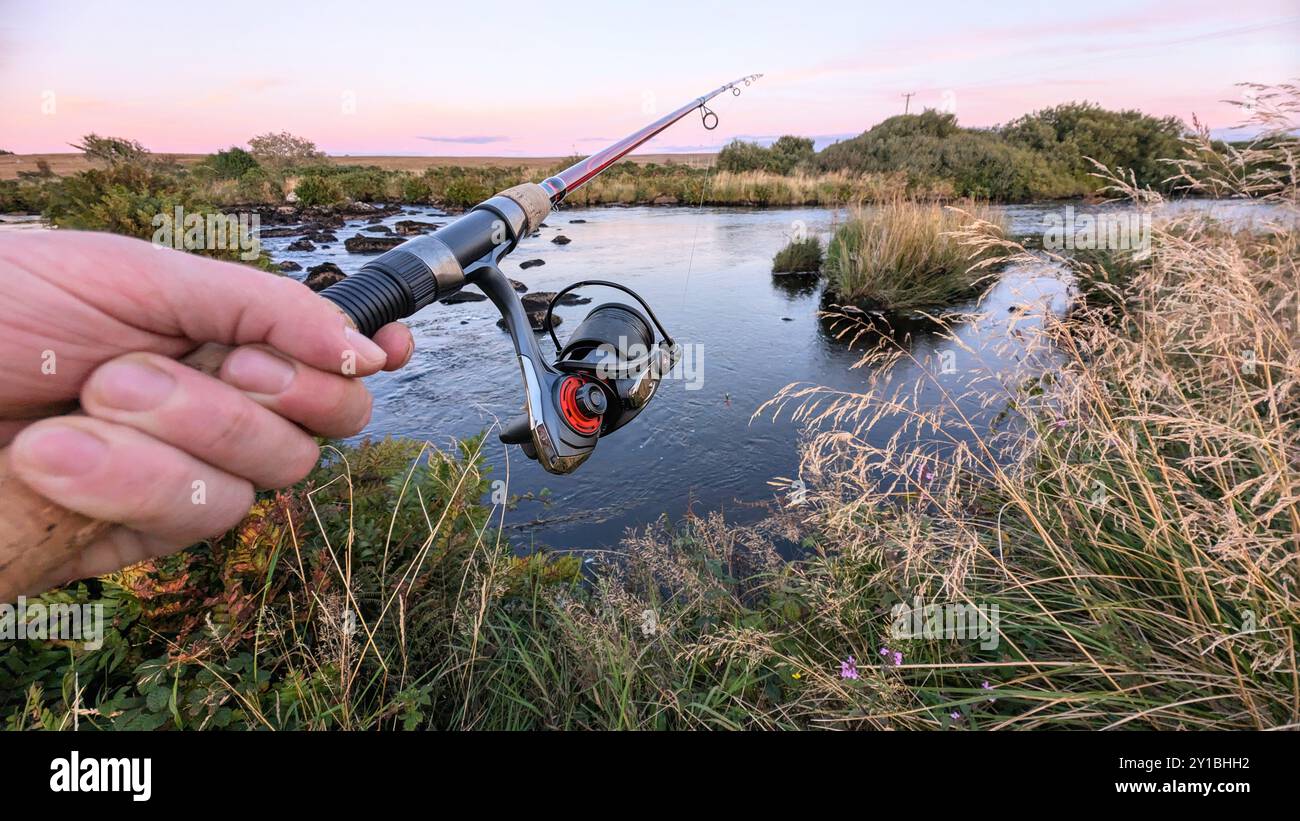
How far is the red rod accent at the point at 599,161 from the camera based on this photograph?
185cm

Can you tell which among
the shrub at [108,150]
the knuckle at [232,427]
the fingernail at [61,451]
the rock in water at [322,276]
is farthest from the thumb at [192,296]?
the rock in water at [322,276]

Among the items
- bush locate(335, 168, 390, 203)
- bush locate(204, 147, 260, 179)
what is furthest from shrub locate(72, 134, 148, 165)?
bush locate(204, 147, 260, 179)

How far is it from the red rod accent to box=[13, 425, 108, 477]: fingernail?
129cm

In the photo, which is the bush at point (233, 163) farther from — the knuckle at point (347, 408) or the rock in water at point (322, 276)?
the knuckle at point (347, 408)

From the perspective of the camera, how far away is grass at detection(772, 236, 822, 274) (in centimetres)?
1011

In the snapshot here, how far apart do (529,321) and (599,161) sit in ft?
2.83

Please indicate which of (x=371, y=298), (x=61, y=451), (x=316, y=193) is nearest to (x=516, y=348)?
(x=371, y=298)

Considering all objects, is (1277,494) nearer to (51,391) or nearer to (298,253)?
(51,391)

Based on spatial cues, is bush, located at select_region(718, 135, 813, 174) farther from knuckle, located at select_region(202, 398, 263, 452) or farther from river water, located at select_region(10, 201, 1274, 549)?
knuckle, located at select_region(202, 398, 263, 452)

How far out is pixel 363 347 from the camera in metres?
1.02

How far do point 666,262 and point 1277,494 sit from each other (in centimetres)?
908

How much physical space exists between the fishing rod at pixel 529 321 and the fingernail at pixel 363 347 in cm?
11

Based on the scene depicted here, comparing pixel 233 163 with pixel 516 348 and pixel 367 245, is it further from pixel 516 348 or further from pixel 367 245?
pixel 516 348
